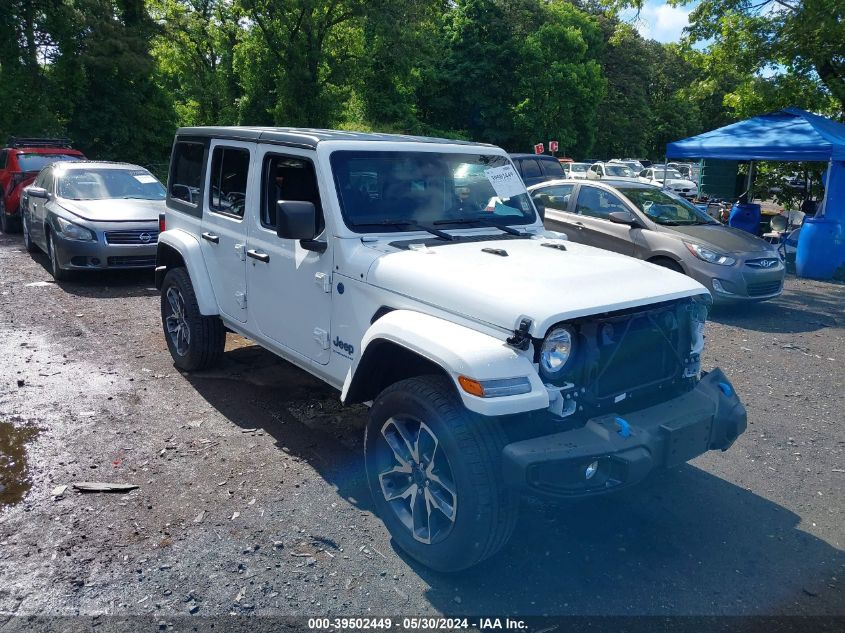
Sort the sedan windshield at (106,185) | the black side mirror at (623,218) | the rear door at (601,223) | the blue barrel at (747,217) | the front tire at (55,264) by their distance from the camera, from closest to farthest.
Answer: the black side mirror at (623,218) < the rear door at (601,223) < the front tire at (55,264) < the sedan windshield at (106,185) < the blue barrel at (747,217)

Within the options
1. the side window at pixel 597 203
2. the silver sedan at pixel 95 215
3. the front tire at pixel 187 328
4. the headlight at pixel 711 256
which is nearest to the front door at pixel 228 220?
the front tire at pixel 187 328

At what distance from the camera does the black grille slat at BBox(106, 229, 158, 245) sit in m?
9.52

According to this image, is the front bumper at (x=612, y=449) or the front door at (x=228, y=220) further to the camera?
the front door at (x=228, y=220)

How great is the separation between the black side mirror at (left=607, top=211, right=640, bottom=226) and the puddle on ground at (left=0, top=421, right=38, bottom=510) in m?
7.08

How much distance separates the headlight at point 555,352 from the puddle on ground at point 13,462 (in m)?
3.23

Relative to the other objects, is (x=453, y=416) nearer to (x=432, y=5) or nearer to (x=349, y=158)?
(x=349, y=158)

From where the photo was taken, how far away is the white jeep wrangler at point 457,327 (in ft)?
10.3

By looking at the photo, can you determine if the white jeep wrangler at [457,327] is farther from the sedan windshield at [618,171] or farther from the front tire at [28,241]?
the sedan windshield at [618,171]

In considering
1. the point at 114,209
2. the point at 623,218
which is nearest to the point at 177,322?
the point at 114,209

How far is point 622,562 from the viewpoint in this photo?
366 centimetres

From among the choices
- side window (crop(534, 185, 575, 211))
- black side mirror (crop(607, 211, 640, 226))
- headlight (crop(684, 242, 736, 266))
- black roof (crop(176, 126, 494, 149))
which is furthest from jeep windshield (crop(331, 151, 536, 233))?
side window (crop(534, 185, 575, 211))

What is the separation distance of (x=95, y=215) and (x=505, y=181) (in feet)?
22.9

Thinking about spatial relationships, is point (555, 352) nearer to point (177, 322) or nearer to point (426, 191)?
point (426, 191)

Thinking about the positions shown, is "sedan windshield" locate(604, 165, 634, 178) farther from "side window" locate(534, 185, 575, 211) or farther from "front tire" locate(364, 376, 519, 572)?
"front tire" locate(364, 376, 519, 572)
